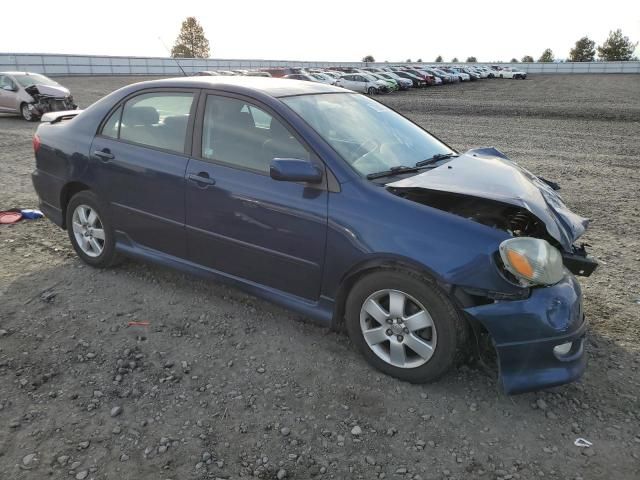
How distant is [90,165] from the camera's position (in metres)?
4.40

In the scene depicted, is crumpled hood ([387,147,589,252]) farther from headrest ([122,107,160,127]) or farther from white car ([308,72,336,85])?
white car ([308,72,336,85])

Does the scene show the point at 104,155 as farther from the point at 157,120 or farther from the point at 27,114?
the point at 27,114

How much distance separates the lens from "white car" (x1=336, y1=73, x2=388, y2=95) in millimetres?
31578

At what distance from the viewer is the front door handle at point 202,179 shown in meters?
3.66

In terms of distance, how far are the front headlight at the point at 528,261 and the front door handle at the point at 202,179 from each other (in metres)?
2.00

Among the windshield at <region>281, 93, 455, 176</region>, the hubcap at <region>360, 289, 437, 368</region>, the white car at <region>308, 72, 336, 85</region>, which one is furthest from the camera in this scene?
the white car at <region>308, 72, 336, 85</region>

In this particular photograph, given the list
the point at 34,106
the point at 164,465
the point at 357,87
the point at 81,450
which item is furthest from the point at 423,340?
the point at 357,87

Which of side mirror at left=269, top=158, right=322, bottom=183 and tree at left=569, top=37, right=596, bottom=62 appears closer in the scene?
side mirror at left=269, top=158, right=322, bottom=183

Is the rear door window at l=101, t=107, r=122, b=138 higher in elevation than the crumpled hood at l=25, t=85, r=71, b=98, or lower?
higher

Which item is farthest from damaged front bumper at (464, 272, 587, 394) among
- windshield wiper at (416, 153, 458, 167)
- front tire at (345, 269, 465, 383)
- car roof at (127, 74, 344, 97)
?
car roof at (127, 74, 344, 97)

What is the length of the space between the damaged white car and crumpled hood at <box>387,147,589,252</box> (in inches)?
591

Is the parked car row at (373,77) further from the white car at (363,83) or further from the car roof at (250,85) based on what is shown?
the car roof at (250,85)

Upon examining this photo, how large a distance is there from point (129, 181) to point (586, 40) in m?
112

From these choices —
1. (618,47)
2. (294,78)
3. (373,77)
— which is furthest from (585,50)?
(294,78)
